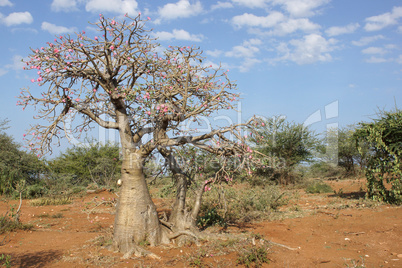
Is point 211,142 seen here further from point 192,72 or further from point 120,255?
point 120,255

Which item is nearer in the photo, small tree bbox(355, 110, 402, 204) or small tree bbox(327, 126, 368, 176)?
small tree bbox(355, 110, 402, 204)

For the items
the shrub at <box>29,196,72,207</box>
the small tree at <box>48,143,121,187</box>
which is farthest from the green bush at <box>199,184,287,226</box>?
the small tree at <box>48,143,121,187</box>

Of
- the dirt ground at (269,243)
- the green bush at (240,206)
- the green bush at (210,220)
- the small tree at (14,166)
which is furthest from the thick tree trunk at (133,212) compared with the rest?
the small tree at (14,166)

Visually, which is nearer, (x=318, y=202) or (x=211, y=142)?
(x=211, y=142)

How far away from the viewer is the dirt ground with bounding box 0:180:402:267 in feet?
14.9

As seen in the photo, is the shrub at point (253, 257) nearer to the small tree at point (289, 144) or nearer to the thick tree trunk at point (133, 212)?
the thick tree trunk at point (133, 212)

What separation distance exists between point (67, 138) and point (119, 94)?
3.40 ft

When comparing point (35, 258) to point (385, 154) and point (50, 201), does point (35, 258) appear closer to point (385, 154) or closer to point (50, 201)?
point (50, 201)

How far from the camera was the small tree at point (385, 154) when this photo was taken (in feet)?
27.2

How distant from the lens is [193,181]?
5.64 metres

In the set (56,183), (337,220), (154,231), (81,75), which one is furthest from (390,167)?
(56,183)

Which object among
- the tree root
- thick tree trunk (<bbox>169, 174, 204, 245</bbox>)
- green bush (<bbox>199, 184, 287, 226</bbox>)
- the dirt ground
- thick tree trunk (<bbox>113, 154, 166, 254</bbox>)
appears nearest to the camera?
the dirt ground

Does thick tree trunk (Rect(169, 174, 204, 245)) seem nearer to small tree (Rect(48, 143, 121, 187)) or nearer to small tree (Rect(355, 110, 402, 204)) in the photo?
small tree (Rect(355, 110, 402, 204))

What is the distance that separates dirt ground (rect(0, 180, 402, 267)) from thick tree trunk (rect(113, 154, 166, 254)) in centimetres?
25
